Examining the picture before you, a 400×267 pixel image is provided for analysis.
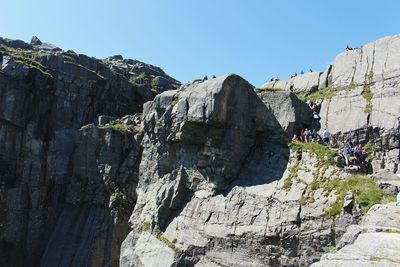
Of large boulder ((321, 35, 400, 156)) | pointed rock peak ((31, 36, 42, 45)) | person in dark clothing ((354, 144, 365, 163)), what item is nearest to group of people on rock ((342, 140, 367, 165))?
person in dark clothing ((354, 144, 365, 163))

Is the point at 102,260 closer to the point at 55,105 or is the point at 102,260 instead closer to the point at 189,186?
the point at 189,186

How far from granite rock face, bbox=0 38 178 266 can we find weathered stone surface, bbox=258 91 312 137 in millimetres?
17347

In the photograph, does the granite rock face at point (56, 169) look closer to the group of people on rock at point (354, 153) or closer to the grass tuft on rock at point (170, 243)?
the grass tuft on rock at point (170, 243)

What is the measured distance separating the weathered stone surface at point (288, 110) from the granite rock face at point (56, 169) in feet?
56.9

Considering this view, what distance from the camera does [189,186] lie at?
32.5 metres

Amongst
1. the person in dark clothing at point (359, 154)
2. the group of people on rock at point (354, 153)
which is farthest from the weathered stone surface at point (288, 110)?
the person in dark clothing at point (359, 154)

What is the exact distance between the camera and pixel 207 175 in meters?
32.1

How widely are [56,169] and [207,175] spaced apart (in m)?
25.3

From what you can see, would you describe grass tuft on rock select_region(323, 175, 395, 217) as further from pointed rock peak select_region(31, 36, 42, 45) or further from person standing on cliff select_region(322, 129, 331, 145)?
pointed rock peak select_region(31, 36, 42, 45)

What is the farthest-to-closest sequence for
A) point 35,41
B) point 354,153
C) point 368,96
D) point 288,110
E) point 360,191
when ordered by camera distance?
1. point 35,41
2. point 288,110
3. point 368,96
4. point 354,153
5. point 360,191

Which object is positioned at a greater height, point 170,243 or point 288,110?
point 288,110

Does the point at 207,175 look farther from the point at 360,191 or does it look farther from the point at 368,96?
the point at 368,96

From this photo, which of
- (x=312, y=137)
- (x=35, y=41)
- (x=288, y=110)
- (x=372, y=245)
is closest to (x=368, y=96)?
(x=312, y=137)

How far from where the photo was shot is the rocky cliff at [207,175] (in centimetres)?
2553
